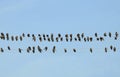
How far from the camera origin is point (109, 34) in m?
78.6

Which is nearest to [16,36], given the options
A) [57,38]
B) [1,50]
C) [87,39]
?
[1,50]

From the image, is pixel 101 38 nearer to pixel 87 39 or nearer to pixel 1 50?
pixel 87 39

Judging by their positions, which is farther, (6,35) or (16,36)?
(16,36)

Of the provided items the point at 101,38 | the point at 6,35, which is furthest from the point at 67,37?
the point at 6,35

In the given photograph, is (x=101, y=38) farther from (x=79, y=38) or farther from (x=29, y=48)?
(x=29, y=48)

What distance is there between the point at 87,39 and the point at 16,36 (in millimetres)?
16312

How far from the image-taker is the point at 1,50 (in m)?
81.9

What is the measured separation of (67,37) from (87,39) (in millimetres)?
4974

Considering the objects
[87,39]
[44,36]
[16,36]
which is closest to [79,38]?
[87,39]

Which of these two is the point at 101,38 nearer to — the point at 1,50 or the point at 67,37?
the point at 67,37

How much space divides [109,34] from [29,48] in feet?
58.3

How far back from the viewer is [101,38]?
79.8m

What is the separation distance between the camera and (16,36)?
83188mm

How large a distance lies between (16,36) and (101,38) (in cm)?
1943
